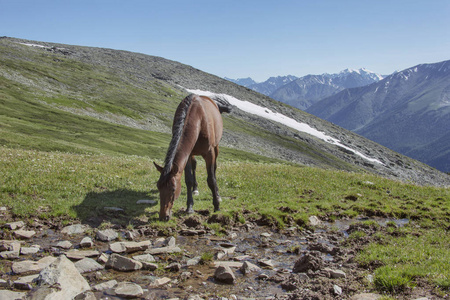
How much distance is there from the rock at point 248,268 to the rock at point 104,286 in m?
3.07

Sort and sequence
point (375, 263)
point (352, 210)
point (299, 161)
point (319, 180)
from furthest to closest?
point (299, 161) < point (319, 180) < point (352, 210) < point (375, 263)

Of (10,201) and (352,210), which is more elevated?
(352,210)

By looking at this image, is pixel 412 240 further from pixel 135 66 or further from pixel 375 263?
pixel 135 66

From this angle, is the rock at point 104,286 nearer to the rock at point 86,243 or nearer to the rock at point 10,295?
the rock at point 10,295

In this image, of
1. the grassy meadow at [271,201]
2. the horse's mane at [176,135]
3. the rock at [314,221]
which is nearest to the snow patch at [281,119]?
the grassy meadow at [271,201]

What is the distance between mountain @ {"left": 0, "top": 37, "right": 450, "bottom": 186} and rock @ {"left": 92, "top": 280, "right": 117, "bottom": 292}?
3946 centimetres

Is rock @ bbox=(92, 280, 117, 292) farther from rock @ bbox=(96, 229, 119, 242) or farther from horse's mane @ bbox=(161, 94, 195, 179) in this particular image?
horse's mane @ bbox=(161, 94, 195, 179)

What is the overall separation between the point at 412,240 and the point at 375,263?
332cm

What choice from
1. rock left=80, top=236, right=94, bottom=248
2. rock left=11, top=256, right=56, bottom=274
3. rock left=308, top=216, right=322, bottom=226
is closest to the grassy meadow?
rock left=308, top=216, right=322, bottom=226

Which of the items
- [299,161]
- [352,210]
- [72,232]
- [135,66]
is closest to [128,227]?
[72,232]

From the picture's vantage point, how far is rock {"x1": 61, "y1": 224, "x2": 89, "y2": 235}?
34.7 feet

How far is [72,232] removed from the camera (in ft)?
34.6

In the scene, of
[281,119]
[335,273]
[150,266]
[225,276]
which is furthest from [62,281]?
[281,119]

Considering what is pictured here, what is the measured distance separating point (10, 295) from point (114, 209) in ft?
22.4
